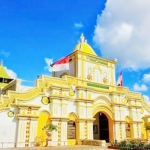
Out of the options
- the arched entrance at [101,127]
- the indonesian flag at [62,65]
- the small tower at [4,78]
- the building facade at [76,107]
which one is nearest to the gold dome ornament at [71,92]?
the building facade at [76,107]

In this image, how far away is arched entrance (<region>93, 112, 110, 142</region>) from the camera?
85.3ft

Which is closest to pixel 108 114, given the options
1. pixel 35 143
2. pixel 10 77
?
pixel 35 143

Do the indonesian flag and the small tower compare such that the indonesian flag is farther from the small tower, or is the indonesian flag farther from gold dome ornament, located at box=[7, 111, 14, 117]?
the small tower

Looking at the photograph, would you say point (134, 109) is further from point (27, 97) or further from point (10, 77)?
point (10, 77)

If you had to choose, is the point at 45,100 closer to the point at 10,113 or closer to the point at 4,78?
the point at 10,113

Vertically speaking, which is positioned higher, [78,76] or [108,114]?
[78,76]

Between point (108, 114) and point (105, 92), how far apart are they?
2.64 metres

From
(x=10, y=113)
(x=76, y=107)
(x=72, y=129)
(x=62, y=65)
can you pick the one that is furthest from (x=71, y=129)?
(x=62, y=65)

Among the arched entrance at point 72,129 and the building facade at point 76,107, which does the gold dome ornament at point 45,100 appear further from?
the arched entrance at point 72,129

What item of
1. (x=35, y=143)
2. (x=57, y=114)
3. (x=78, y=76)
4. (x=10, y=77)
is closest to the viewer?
(x=35, y=143)

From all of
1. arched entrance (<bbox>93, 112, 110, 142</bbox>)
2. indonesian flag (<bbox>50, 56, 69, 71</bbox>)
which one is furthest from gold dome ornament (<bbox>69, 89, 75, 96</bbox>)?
arched entrance (<bbox>93, 112, 110, 142</bbox>)

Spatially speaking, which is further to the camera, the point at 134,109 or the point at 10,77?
the point at 10,77

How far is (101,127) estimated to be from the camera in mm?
26672

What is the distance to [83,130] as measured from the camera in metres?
21.7
